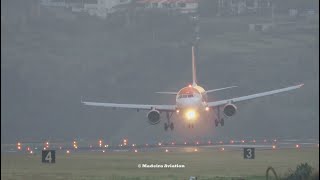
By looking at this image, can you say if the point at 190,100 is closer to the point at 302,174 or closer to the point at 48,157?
the point at 48,157

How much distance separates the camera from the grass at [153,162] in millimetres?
82750

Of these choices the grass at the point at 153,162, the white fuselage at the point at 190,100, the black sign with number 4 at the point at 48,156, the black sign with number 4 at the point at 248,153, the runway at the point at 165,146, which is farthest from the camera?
the white fuselage at the point at 190,100

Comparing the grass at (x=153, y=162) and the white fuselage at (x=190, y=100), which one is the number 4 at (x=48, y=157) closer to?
the grass at (x=153, y=162)

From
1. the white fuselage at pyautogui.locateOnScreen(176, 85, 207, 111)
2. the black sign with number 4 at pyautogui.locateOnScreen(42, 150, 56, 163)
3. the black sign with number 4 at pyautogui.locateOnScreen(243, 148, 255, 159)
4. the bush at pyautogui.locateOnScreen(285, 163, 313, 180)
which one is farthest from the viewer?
the white fuselage at pyautogui.locateOnScreen(176, 85, 207, 111)

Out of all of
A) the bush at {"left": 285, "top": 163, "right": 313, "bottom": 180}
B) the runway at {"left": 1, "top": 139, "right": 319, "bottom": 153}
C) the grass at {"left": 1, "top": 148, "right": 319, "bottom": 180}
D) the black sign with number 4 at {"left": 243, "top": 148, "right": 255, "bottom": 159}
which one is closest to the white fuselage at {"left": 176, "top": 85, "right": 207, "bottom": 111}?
the runway at {"left": 1, "top": 139, "right": 319, "bottom": 153}

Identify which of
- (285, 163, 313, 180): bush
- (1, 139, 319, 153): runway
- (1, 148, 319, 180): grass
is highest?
(1, 139, 319, 153): runway

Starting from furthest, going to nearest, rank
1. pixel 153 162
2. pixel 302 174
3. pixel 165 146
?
pixel 165 146 → pixel 153 162 → pixel 302 174

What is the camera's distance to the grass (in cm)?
8275

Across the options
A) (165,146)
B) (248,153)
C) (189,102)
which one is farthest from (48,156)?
(165,146)

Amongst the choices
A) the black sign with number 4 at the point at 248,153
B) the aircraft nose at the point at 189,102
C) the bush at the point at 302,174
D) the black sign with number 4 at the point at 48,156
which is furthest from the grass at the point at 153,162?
the bush at the point at 302,174

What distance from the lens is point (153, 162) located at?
95.5m

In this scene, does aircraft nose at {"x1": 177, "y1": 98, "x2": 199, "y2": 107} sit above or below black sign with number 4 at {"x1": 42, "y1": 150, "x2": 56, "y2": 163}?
above

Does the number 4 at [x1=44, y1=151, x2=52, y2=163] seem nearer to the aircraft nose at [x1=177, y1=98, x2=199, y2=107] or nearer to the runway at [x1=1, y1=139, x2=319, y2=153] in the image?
the runway at [x1=1, y1=139, x2=319, y2=153]

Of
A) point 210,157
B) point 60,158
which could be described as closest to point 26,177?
point 60,158
